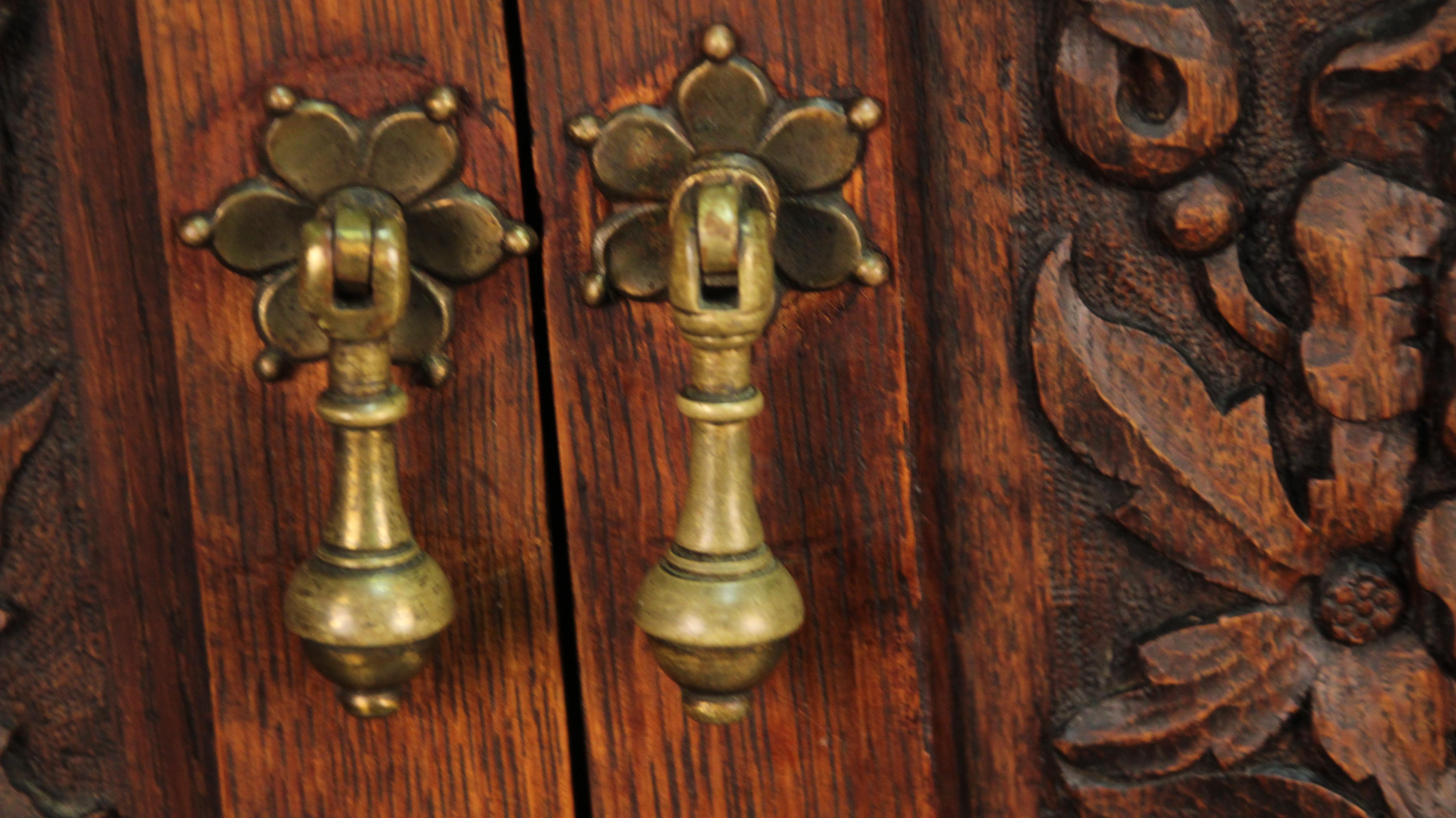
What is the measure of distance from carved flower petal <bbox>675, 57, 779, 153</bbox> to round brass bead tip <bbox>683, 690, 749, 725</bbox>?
0.17 metres

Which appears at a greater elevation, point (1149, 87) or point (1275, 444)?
point (1149, 87)

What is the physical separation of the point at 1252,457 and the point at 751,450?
0.17 metres

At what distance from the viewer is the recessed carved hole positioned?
465mm

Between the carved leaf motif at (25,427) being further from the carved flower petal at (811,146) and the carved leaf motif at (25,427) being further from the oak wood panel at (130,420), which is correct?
the carved flower petal at (811,146)

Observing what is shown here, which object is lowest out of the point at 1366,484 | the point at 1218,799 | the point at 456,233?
the point at 1218,799

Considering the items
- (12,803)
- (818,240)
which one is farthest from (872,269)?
(12,803)

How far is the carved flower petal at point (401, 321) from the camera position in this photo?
0.48m

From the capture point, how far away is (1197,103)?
0.46 m

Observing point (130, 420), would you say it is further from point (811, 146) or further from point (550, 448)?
point (811, 146)

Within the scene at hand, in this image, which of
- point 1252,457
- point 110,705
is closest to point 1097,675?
point 1252,457

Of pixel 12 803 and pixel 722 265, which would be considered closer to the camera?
pixel 722 265

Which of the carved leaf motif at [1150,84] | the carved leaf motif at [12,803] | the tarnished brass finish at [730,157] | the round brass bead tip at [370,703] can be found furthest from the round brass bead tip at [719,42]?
the carved leaf motif at [12,803]

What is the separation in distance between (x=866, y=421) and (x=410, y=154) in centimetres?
17

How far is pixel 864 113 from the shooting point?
460 millimetres
